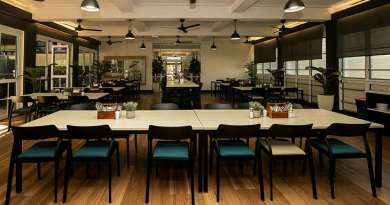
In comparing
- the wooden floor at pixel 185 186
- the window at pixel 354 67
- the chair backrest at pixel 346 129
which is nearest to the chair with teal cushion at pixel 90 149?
the wooden floor at pixel 185 186

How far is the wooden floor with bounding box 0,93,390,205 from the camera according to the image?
2.45 metres

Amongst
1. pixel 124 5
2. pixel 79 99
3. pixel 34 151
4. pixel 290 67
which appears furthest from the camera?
pixel 290 67

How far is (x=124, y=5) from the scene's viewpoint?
613 centimetres

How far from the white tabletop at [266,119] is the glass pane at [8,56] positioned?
5675 millimetres

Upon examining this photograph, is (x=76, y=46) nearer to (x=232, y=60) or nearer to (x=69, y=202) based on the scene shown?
(x=232, y=60)

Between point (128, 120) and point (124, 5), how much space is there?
4.27 metres

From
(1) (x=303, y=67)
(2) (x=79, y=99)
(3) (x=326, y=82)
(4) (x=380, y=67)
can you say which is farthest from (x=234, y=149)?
(1) (x=303, y=67)

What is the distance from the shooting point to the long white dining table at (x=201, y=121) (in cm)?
252

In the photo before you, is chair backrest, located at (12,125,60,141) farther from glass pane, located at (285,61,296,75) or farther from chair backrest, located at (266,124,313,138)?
glass pane, located at (285,61,296,75)

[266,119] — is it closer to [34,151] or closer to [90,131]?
[90,131]

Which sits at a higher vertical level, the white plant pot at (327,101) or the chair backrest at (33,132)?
the white plant pot at (327,101)

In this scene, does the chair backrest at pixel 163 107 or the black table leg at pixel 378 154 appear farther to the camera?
the chair backrest at pixel 163 107

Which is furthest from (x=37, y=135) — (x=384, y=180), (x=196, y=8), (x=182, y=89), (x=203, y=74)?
(x=203, y=74)

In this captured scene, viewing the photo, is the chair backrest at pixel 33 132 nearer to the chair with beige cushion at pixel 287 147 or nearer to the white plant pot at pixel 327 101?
the chair with beige cushion at pixel 287 147
